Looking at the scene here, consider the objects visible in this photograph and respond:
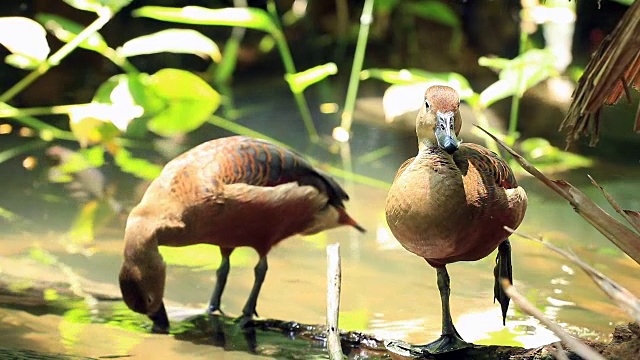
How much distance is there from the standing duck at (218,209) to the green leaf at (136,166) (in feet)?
6.42

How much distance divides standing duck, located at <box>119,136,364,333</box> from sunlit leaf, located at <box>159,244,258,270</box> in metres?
0.59

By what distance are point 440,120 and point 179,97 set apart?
296 centimetres

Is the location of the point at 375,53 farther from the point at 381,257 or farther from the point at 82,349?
the point at 82,349

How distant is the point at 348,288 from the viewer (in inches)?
150

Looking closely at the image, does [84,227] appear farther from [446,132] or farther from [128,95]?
[446,132]

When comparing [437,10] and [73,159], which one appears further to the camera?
[437,10]

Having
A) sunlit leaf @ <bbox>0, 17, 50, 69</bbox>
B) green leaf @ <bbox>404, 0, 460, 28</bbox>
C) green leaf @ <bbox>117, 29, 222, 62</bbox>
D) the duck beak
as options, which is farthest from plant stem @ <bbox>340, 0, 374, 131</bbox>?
the duck beak

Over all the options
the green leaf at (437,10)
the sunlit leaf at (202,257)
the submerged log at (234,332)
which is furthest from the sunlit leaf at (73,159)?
the green leaf at (437,10)

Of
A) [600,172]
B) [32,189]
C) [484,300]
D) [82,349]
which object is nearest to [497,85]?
[600,172]

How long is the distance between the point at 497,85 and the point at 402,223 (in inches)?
121

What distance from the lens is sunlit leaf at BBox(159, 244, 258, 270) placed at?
4.09 metres

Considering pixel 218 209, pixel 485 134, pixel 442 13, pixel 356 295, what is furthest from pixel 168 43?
pixel 442 13

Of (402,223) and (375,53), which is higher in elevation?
(375,53)

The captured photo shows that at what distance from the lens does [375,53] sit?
8.55 metres
